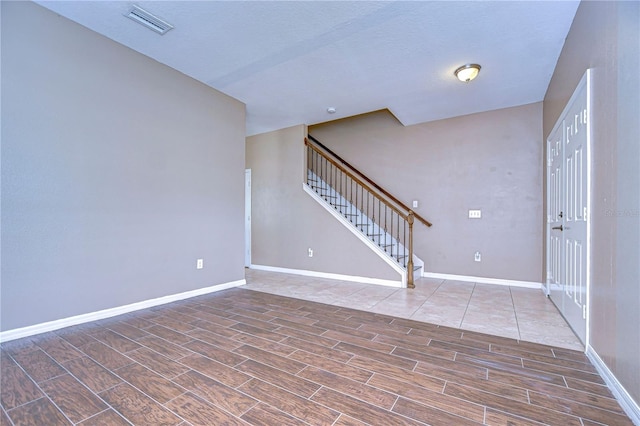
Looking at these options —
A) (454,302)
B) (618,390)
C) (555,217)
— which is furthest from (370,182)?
(618,390)

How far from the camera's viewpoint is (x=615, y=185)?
5.45 feet

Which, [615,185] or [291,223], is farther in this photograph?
[291,223]

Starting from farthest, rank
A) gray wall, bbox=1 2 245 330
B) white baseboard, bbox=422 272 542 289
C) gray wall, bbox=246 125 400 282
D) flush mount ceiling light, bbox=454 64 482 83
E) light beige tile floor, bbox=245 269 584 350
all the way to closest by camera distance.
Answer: gray wall, bbox=246 125 400 282
white baseboard, bbox=422 272 542 289
flush mount ceiling light, bbox=454 64 482 83
light beige tile floor, bbox=245 269 584 350
gray wall, bbox=1 2 245 330

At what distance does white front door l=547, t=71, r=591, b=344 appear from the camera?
2215 millimetres

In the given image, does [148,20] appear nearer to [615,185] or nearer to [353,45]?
[353,45]

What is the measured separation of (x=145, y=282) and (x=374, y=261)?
3058 millimetres

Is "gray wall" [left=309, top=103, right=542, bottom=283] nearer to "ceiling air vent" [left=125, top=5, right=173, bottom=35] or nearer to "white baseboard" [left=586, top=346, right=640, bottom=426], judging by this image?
"white baseboard" [left=586, top=346, right=640, bottom=426]

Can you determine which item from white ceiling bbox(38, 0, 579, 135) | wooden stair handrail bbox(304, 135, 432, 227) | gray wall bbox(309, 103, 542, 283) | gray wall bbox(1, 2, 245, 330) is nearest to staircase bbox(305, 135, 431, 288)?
wooden stair handrail bbox(304, 135, 432, 227)

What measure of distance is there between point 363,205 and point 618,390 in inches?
173

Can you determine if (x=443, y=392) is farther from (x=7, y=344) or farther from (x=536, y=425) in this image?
(x=7, y=344)

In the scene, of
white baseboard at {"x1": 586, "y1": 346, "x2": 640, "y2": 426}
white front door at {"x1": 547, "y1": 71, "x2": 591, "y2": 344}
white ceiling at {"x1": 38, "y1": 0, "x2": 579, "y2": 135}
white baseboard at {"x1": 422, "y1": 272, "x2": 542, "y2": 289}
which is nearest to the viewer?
white baseboard at {"x1": 586, "y1": 346, "x2": 640, "y2": 426}

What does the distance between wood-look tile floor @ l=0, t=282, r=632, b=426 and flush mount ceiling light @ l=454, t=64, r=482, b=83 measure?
9.25ft

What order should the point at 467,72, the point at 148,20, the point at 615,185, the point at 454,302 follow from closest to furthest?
the point at 615,185
the point at 148,20
the point at 467,72
the point at 454,302

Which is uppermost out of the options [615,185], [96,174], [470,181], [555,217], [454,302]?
[470,181]
